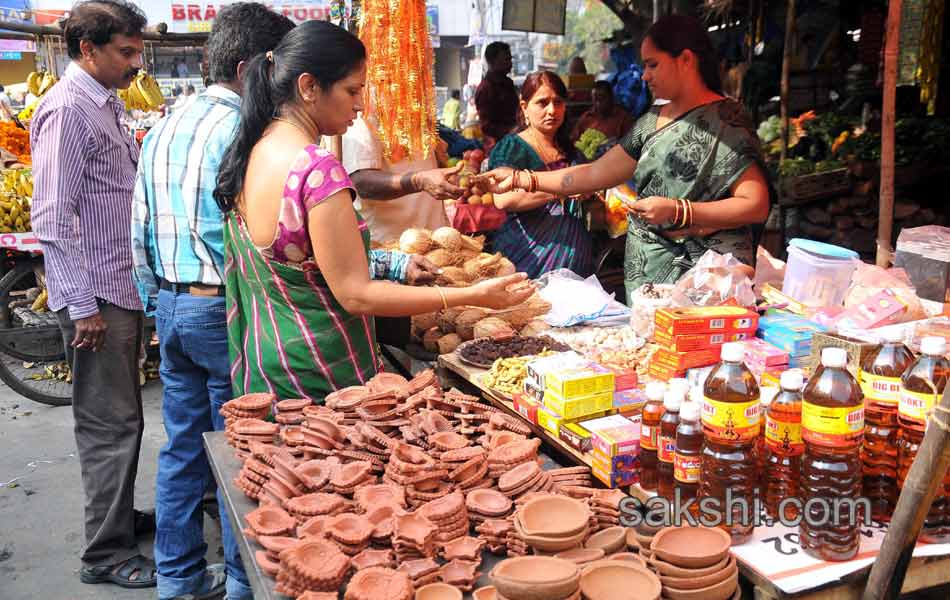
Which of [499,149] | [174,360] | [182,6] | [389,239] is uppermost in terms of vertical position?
[182,6]

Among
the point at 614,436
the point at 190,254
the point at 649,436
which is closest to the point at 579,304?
the point at 614,436

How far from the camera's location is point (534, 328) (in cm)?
295

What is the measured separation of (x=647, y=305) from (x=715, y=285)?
0.24 m

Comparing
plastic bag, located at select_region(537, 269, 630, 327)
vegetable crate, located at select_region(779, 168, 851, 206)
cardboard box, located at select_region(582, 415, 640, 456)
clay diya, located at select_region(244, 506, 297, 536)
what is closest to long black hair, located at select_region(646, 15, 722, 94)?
plastic bag, located at select_region(537, 269, 630, 327)

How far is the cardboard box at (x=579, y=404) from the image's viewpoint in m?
2.05

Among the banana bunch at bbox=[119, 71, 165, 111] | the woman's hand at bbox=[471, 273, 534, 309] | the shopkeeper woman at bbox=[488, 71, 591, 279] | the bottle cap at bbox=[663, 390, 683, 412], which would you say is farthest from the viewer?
the banana bunch at bbox=[119, 71, 165, 111]

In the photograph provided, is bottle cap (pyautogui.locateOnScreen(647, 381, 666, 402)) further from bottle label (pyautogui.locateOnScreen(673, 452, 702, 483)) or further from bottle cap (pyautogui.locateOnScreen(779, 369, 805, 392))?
bottle cap (pyautogui.locateOnScreen(779, 369, 805, 392))

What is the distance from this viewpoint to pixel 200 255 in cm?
262

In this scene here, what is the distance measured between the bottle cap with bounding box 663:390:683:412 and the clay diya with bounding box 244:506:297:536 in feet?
2.75

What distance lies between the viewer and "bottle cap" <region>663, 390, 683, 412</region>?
5.41 ft

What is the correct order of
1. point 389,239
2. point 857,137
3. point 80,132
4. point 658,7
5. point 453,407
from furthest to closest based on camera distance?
point 857,137
point 658,7
point 389,239
point 80,132
point 453,407

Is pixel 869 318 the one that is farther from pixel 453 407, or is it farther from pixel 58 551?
pixel 58 551

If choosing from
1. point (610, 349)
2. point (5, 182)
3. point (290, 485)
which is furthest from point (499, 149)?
point (5, 182)

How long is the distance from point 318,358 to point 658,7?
547cm
